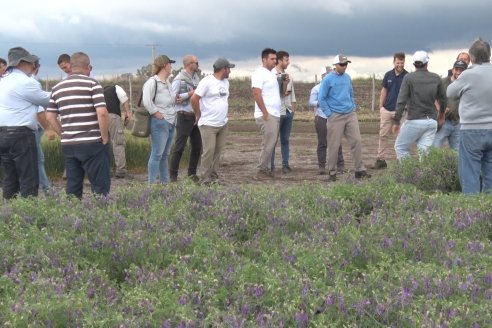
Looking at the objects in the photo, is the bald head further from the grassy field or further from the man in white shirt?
the man in white shirt

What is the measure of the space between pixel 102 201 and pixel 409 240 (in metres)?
2.45

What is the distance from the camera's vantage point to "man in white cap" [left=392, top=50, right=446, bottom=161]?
9781 millimetres

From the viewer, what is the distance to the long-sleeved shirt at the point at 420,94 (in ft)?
32.1

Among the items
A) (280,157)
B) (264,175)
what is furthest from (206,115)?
(280,157)

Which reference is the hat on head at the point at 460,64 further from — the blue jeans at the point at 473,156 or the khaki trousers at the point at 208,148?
the khaki trousers at the point at 208,148

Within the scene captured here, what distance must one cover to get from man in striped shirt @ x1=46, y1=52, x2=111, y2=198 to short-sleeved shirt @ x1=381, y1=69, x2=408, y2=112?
23.5 feet

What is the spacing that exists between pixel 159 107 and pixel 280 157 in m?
6.85

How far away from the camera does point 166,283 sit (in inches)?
138

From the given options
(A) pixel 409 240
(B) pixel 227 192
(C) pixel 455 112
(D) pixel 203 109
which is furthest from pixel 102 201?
(C) pixel 455 112

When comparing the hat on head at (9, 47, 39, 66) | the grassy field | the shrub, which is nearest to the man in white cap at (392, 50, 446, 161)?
the shrub

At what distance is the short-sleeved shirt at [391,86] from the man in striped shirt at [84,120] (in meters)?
7.17

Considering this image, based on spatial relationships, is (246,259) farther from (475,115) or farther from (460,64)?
(460,64)

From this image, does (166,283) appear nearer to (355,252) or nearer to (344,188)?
(355,252)

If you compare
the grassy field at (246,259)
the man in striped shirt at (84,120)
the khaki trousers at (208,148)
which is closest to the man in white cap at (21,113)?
the man in striped shirt at (84,120)
